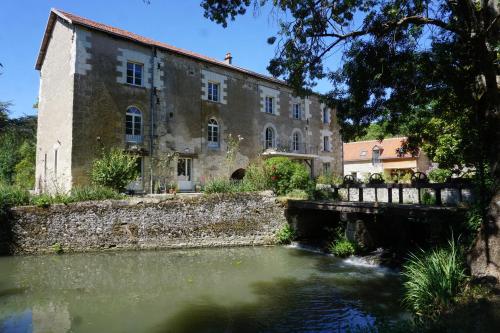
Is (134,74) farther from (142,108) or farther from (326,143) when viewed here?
(326,143)

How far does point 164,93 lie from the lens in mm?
17297

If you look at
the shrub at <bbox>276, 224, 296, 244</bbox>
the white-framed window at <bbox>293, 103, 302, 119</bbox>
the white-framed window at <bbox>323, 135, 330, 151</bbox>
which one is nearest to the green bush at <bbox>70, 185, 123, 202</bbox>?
the shrub at <bbox>276, 224, 296, 244</bbox>

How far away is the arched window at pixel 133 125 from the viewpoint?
16.1 m

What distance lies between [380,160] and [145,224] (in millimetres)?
28040

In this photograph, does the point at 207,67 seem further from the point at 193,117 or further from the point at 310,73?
the point at 310,73

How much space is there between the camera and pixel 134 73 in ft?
54.3

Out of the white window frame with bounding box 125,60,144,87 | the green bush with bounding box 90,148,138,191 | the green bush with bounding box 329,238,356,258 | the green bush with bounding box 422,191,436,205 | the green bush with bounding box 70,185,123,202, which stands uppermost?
the white window frame with bounding box 125,60,144,87

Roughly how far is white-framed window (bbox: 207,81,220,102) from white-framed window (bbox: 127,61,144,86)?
3848 mm

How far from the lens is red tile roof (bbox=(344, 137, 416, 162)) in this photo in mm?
34594

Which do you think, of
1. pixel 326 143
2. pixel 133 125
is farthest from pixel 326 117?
pixel 133 125

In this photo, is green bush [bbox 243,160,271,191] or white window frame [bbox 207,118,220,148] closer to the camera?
green bush [bbox 243,160,271,191]

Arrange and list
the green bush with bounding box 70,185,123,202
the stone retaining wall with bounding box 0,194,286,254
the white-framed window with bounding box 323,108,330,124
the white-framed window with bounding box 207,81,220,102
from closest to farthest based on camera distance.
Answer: the stone retaining wall with bounding box 0,194,286,254
the green bush with bounding box 70,185,123,202
the white-framed window with bounding box 207,81,220,102
the white-framed window with bounding box 323,108,330,124

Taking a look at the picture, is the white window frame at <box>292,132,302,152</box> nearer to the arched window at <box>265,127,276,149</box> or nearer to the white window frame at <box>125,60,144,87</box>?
the arched window at <box>265,127,276,149</box>

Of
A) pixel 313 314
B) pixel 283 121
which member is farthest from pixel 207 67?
pixel 313 314
